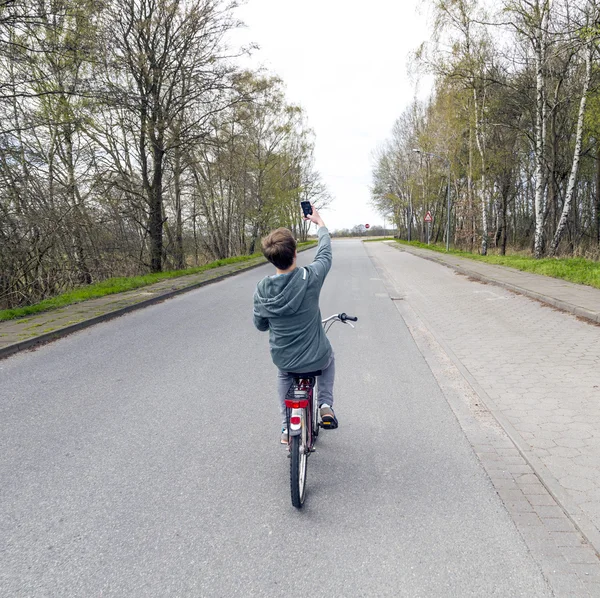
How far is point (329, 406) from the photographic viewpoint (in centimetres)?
357

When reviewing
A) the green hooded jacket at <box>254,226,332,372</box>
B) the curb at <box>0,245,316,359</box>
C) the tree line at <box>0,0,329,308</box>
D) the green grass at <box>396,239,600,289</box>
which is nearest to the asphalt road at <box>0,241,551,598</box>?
the green hooded jacket at <box>254,226,332,372</box>

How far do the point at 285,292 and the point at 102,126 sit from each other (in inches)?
652

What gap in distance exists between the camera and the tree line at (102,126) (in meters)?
10.0

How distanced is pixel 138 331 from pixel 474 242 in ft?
105

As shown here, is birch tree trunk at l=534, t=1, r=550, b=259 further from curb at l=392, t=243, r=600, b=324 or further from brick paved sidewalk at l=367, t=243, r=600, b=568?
brick paved sidewalk at l=367, t=243, r=600, b=568

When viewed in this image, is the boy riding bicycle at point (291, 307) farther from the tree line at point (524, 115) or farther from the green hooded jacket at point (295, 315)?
the tree line at point (524, 115)

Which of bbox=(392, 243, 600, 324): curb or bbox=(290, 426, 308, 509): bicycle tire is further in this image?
bbox=(392, 243, 600, 324): curb

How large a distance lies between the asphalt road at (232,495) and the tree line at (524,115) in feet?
36.5

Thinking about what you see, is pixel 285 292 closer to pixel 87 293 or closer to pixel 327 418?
pixel 327 418

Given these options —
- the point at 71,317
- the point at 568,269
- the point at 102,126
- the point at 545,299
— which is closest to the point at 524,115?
the point at 568,269

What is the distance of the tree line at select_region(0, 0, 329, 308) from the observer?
32.9ft

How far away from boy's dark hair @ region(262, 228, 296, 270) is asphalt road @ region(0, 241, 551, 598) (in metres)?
1.53

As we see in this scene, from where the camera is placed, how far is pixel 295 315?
3.09 metres

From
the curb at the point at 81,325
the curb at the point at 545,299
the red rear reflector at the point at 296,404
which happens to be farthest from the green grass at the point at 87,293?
the curb at the point at 545,299
